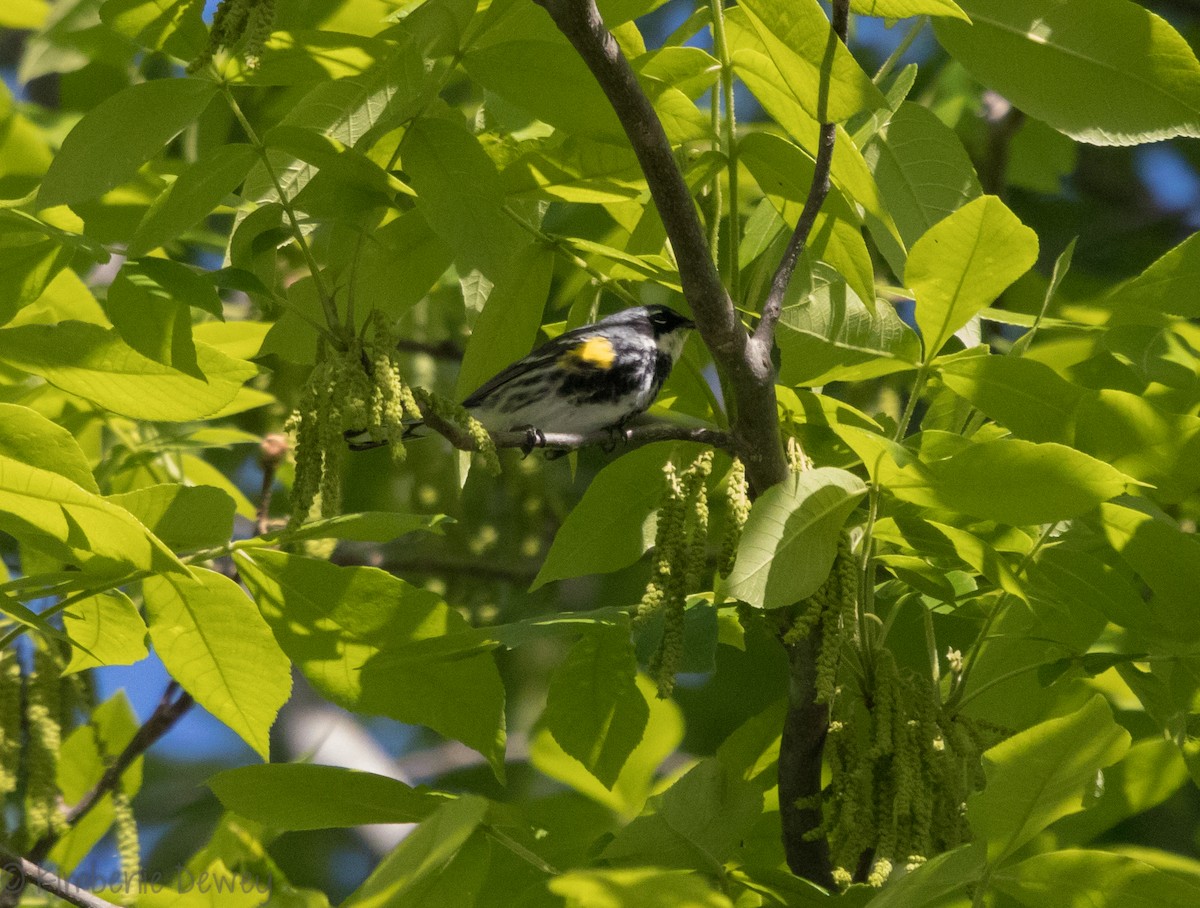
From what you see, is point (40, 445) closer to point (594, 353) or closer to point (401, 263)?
point (401, 263)

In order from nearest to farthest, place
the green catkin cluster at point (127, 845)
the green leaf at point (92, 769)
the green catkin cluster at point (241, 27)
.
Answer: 1. the green catkin cluster at point (241, 27)
2. the green catkin cluster at point (127, 845)
3. the green leaf at point (92, 769)

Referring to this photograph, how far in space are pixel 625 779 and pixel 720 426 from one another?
61 centimetres

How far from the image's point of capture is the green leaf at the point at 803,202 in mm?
1810

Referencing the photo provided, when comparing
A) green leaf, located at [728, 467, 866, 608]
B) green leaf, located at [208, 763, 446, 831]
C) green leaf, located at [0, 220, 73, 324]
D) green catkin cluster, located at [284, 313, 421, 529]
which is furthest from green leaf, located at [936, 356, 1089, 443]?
green leaf, located at [0, 220, 73, 324]

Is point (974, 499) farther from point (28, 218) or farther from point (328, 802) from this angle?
point (28, 218)

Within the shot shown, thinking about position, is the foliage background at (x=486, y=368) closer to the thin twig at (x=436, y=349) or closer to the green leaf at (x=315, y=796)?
the thin twig at (x=436, y=349)

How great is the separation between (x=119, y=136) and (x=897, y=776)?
1243mm

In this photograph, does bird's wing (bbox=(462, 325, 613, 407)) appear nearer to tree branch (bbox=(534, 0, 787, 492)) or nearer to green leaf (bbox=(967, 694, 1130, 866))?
tree branch (bbox=(534, 0, 787, 492))

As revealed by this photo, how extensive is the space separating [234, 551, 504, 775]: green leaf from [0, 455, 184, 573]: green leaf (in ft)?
0.76

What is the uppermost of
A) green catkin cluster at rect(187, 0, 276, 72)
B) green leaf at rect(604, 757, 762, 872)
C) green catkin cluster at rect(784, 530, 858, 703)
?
green catkin cluster at rect(187, 0, 276, 72)

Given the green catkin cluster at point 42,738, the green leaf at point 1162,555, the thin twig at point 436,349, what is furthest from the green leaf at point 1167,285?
the thin twig at point 436,349

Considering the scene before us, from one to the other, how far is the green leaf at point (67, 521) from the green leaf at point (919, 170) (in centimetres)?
113

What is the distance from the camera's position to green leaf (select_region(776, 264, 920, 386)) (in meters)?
1.81

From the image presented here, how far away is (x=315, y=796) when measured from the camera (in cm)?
176
